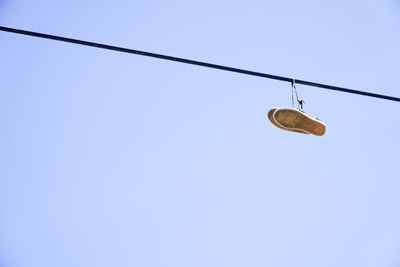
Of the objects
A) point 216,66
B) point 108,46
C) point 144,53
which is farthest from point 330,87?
point 108,46

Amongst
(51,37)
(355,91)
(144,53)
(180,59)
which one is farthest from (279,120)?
(51,37)

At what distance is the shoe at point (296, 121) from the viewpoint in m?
3.87

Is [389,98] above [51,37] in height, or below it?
above

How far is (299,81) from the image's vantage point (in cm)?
353

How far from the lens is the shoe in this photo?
3.87m

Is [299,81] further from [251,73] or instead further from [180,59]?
[180,59]

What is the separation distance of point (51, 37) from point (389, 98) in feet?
10.5

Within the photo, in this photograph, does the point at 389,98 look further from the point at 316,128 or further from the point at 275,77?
the point at 275,77

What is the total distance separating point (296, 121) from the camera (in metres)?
3.98

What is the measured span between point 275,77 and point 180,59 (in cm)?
88

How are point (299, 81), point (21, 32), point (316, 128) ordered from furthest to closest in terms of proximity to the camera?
point (316, 128), point (299, 81), point (21, 32)

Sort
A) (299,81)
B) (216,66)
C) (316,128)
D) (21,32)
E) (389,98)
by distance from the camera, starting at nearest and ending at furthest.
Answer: (21,32) → (216,66) → (299,81) → (389,98) → (316,128)

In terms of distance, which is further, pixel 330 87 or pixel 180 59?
pixel 330 87

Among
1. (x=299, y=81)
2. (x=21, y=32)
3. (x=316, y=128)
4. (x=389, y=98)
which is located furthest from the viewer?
(x=316, y=128)
